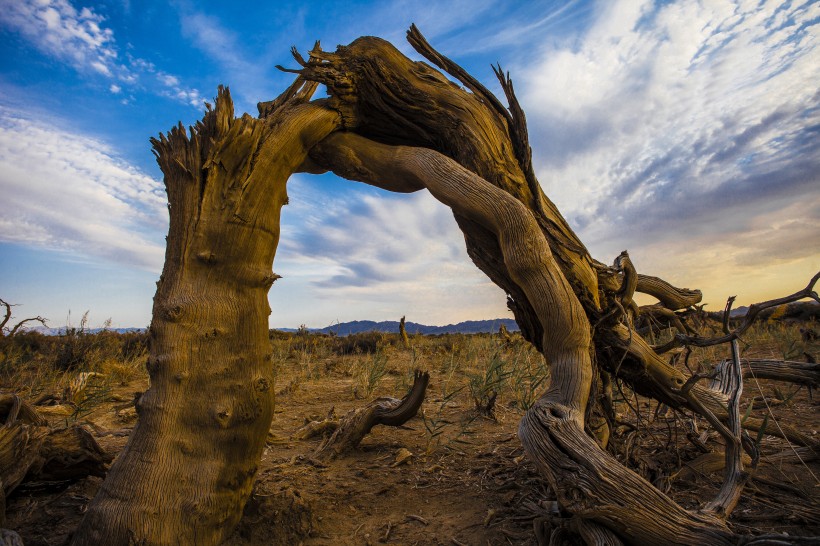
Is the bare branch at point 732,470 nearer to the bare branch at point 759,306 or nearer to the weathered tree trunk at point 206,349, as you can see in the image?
the bare branch at point 759,306

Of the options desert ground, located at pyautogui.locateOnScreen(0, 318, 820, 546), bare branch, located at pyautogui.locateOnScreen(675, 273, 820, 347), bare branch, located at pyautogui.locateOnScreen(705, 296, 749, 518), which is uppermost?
bare branch, located at pyautogui.locateOnScreen(675, 273, 820, 347)

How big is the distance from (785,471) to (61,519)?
14.1 feet

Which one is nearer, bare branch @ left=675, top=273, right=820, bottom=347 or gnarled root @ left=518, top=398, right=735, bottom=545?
gnarled root @ left=518, top=398, right=735, bottom=545

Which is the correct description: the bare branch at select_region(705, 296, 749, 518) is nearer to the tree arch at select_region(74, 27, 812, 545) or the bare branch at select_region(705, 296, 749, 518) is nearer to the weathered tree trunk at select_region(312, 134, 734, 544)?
the tree arch at select_region(74, 27, 812, 545)

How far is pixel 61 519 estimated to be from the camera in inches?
98.3

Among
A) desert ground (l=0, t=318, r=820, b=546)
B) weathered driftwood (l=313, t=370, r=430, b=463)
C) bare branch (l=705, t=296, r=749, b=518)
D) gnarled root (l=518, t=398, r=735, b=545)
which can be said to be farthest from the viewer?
weathered driftwood (l=313, t=370, r=430, b=463)

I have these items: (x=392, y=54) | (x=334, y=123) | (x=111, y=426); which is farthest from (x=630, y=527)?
(x=111, y=426)

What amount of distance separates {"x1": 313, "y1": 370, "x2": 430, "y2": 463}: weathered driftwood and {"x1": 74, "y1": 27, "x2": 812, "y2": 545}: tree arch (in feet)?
3.44

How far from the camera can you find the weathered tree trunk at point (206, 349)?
6.96 feet

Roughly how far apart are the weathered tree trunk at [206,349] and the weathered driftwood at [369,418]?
1121 mm

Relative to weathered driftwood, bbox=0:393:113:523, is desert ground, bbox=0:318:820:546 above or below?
below

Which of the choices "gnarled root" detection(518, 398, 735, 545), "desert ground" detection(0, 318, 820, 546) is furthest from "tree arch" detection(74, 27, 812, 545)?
"desert ground" detection(0, 318, 820, 546)

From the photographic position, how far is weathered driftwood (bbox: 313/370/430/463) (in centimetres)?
349

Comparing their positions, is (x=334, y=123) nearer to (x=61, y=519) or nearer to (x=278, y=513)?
(x=278, y=513)
